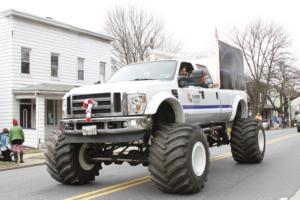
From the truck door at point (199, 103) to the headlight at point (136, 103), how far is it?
1.20 meters

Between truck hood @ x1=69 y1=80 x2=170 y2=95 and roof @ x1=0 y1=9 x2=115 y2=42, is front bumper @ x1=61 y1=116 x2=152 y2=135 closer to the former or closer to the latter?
truck hood @ x1=69 y1=80 x2=170 y2=95

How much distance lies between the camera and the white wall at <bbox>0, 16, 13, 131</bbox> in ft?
70.2

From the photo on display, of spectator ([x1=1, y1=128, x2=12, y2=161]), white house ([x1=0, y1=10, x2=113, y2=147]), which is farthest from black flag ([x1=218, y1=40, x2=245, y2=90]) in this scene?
white house ([x1=0, y1=10, x2=113, y2=147])

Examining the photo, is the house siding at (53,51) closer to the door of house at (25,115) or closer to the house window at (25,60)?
the house window at (25,60)

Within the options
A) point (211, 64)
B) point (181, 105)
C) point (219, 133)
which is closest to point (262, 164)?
point (219, 133)

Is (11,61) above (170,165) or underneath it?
above

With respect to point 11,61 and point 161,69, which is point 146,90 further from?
point 11,61

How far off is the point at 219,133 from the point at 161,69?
11.5 feet

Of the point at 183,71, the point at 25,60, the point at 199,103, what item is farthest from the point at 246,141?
the point at 25,60

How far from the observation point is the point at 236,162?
1191cm

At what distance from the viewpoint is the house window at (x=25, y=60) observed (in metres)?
22.0

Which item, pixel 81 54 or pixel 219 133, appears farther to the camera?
pixel 81 54

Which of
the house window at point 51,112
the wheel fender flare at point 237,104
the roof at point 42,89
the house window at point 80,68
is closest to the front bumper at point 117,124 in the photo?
the wheel fender flare at point 237,104

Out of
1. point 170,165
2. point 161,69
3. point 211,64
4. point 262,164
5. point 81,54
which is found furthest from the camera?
point 81,54
